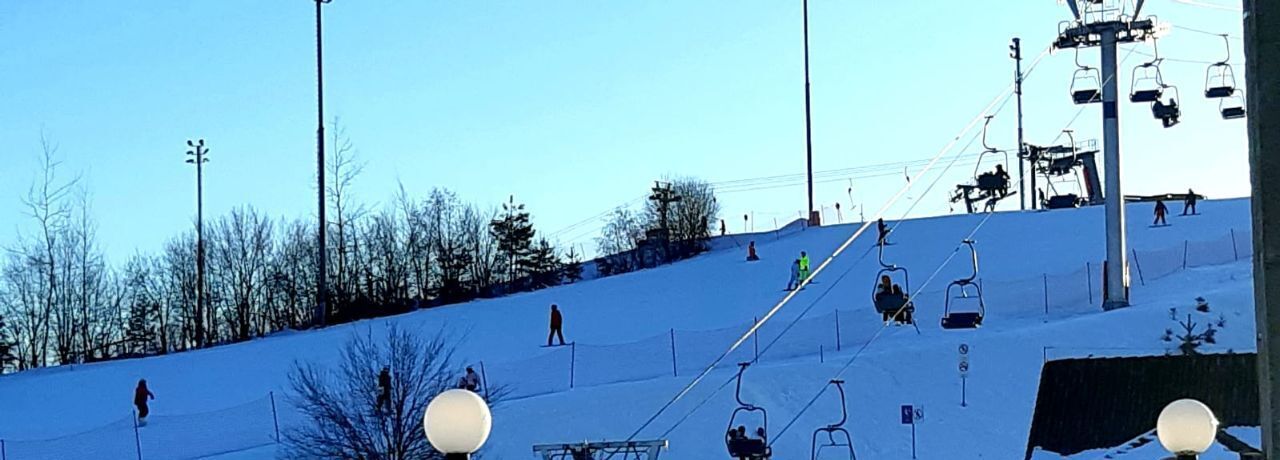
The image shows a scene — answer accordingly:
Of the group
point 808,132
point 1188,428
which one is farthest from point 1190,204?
point 1188,428

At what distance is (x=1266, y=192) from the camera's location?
20.5ft

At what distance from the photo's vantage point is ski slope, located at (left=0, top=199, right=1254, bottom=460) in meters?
33.2

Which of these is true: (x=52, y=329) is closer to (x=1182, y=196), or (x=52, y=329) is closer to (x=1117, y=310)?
(x=1182, y=196)

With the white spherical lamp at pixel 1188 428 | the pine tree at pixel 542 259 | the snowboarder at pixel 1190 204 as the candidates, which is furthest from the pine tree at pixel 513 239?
the white spherical lamp at pixel 1188 428

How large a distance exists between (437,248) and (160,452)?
216ft

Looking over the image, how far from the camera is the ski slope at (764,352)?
3325cm

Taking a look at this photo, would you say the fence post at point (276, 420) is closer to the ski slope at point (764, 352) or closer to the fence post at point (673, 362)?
the ski slope at point (764, 352)

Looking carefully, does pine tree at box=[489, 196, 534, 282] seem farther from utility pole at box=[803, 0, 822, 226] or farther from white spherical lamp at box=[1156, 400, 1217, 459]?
white spherical lamp at box=[1156, 400, 1217, 459]

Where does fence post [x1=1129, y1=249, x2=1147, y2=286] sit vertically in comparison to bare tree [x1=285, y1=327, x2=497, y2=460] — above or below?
above

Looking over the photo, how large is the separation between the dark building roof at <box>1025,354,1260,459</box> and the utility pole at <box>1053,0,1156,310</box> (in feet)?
57.4

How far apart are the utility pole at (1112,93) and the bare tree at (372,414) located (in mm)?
15126

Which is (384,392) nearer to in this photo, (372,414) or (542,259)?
(372,414)

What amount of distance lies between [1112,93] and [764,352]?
401 inches

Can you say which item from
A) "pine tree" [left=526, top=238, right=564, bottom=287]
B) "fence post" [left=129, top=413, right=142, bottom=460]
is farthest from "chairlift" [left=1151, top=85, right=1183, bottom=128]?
"pine tree" [left=526, top=238, right=564, bottom=287]
